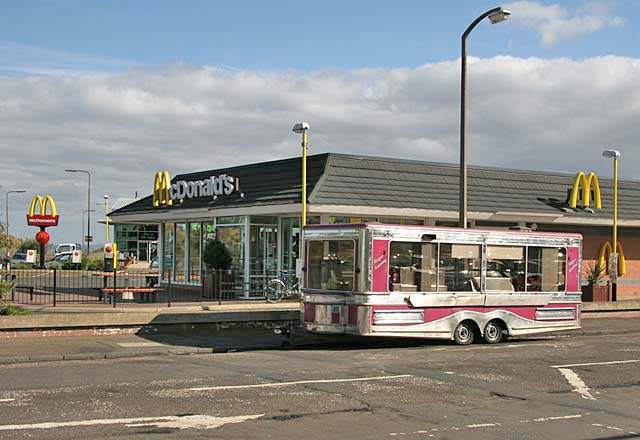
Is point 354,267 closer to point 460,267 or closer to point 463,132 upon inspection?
point 460,267

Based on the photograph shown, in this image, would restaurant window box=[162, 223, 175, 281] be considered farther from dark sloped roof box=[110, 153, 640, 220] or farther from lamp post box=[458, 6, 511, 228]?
lamp post box=[458, 6, 511, 228]

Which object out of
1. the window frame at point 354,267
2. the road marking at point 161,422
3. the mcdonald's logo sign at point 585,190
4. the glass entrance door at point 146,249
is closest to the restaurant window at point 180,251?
the mcdonald's logo sign at point 585,190

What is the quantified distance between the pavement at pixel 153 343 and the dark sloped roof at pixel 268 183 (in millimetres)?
7207

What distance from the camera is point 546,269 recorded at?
20438 millimetres

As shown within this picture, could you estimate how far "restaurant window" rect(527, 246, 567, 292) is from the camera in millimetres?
20156

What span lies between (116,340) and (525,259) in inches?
385

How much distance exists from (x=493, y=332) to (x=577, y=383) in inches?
244

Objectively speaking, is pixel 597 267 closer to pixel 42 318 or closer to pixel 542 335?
pixel 542 335

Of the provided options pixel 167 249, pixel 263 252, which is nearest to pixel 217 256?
pixel 263 252

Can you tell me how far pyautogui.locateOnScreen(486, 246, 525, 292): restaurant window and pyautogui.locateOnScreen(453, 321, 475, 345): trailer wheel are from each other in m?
0.97

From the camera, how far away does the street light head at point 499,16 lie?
19.9 meters

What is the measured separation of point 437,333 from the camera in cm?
1845

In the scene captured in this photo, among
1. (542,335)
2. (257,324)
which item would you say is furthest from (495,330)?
(257,324)

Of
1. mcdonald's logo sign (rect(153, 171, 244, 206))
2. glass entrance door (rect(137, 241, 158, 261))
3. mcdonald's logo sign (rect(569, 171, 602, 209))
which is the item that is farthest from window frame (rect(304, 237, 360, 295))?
glass entrance door (rect(137, 241, 158, 261))
